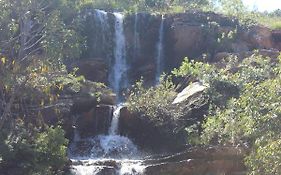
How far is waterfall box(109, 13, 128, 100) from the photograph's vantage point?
2486 cm

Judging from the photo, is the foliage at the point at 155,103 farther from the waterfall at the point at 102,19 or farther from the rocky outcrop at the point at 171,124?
the waterfall at the point at 102,19

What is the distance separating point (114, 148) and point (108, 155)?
69 centimetres

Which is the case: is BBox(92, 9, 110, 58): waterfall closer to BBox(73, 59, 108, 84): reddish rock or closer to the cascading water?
the cascading water

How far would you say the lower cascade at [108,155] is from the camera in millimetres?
15312

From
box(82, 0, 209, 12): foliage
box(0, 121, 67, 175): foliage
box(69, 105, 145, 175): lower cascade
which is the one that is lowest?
box(69, 105, 145, 175): lower cascade

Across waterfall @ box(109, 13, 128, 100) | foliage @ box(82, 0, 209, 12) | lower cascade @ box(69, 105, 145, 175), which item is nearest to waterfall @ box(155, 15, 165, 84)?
waterfall @ box(109, 13, 128, 100)

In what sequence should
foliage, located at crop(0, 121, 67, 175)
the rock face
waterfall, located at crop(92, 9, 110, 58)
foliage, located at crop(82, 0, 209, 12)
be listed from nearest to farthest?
foliage, located at crop(0, 121, 67, 175), the rock face, waterfall, located at crop(92, 9, 110, 58), foliage, located at crop(82, 0, 209, 12)

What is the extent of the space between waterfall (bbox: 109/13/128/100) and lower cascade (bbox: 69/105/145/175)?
15.6 feet

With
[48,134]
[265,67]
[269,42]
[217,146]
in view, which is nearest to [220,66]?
[265,67]

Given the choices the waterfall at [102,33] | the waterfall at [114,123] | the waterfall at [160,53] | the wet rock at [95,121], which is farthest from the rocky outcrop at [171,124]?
the waterfall at [102,33]

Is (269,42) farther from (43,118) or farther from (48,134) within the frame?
(48,134)

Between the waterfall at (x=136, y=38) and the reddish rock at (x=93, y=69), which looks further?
the waterfall at (x=136, y=38)

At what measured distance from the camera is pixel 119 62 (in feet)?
84.2

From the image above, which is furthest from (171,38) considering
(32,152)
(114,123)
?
(32,152)
